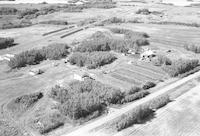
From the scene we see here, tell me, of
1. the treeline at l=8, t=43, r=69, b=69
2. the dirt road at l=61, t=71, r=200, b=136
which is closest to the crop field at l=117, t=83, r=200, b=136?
the dirt road at l=61, t=71, r=200, b=136

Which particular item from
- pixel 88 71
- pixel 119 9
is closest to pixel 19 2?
pixel 119 9

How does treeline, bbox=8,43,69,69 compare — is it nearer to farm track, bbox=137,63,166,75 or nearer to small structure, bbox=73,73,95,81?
small structure, bbox=73,73,95,81

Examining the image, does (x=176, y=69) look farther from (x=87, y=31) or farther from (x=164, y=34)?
(x=87, y=31)

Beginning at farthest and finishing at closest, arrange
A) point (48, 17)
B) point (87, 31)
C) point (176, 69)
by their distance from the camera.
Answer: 1. point (48, 17)
2. point (87, 31)
3. point (176, 69)

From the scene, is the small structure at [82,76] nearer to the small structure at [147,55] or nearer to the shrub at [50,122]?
the shrub at [50,122]

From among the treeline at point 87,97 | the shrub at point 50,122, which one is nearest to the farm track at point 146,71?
the treeline at point 87,97

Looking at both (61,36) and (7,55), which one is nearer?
(7,55)
